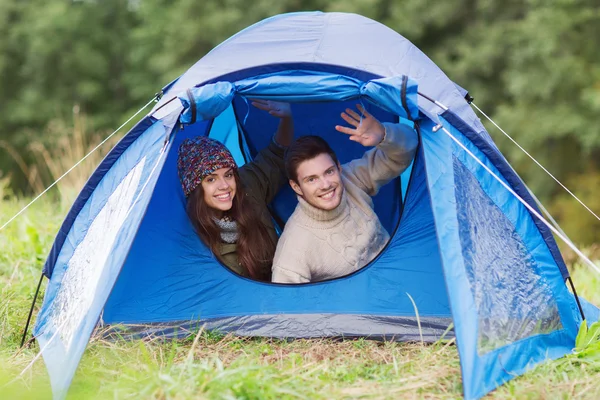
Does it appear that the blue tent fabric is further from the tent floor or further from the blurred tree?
the blurred tree

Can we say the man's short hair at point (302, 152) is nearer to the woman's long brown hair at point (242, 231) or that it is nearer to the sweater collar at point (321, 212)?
the sweater collar at point (321, 212)

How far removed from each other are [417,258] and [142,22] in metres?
13.1

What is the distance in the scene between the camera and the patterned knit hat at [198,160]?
330cm

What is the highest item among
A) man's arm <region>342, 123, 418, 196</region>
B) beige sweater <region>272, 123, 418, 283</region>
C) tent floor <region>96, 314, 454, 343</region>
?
man's arm <region>342, 123, 418, 196</region>

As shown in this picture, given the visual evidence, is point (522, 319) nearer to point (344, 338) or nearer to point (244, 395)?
point (344, 338)

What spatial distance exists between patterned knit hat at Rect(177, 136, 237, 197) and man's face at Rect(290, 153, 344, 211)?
339mm

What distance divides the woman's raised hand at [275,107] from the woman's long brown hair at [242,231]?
0.41 meters

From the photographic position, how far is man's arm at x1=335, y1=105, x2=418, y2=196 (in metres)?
3.06

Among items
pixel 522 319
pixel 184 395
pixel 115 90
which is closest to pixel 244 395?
pixel 184 395

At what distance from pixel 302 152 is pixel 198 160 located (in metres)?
0.45

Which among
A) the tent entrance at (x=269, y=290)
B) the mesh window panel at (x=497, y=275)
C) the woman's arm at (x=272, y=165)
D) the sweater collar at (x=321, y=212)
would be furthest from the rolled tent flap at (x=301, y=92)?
the woman's arm at (x=272, y=165)

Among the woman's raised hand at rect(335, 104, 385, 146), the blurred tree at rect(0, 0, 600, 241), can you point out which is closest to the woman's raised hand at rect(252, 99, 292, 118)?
the woman's raised hand at rect(335, 104, 385, 146)

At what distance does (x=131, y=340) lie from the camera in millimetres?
3213

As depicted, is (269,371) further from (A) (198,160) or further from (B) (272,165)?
(B) (272,165)
